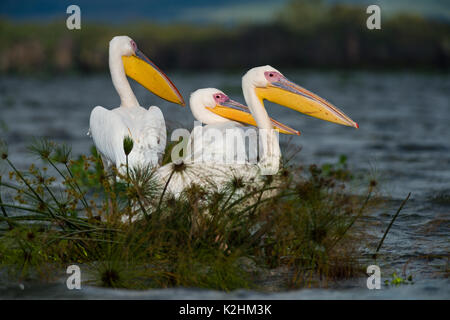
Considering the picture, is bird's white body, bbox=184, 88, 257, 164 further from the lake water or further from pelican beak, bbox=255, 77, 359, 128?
the lake water

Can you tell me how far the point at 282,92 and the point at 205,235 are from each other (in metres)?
1.67

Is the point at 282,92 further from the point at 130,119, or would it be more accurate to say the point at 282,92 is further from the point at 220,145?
the point at 130,119

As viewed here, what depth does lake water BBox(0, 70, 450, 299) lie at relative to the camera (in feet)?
15.3

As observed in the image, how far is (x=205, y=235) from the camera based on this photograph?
14.8 ft

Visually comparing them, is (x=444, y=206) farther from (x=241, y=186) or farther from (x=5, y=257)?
(x=5, y=257)

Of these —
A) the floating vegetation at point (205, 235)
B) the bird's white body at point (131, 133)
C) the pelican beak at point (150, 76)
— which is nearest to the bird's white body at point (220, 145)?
the bird's white body at point (131, 133)

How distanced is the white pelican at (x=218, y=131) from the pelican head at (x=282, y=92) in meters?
0.31

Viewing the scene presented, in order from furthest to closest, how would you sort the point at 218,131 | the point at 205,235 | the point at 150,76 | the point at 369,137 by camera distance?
the point at 369,137, the point at 150,76, the point at 218,131, the point at 205,235

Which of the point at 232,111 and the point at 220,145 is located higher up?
the point at 232,111

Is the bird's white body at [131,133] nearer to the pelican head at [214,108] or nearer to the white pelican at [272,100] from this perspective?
the pelican head at [214,108]

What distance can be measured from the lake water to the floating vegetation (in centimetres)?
13

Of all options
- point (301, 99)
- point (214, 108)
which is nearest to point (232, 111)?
point (214, 108)

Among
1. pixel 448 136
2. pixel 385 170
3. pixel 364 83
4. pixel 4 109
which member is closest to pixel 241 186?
pixel 385 170
